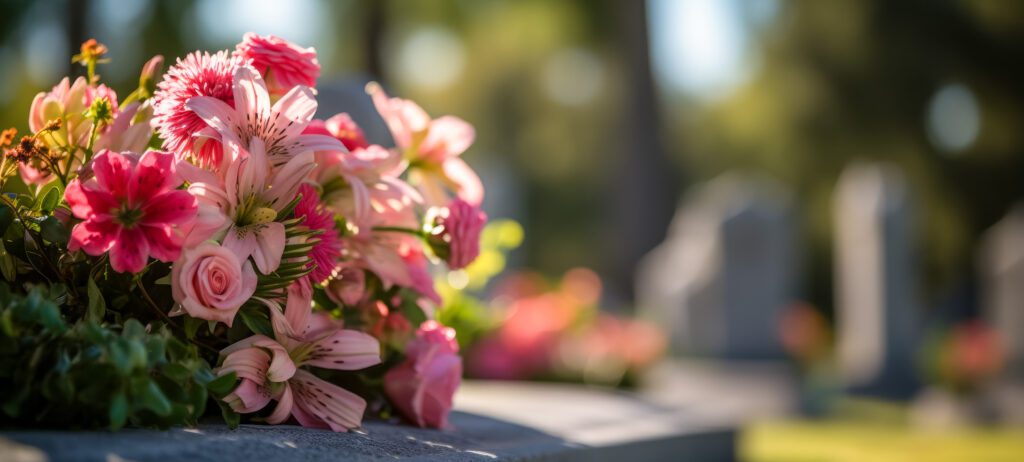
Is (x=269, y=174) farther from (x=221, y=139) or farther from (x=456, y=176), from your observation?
(x=456, y=176)

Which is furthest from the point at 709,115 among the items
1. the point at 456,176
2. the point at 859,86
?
the point at 456,176

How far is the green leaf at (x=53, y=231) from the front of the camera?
1462 millimetres

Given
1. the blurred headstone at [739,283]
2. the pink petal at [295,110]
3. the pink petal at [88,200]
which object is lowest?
the pink petal at [88,200]

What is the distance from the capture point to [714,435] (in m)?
3.26

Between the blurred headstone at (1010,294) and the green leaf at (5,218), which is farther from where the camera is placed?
the blurred headstone at (1010,294)

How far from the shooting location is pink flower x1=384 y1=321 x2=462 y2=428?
1.92 m

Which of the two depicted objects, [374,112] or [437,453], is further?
[374,112]

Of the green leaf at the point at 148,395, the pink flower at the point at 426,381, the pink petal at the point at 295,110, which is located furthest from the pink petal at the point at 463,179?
the green leaf at the point at 148,395

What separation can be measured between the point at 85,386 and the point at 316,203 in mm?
Result: 483

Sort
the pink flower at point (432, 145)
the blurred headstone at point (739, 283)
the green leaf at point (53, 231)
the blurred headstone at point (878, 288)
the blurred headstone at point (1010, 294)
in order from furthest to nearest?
the blurred headstone at point (878, 288)
the blurred headstone at point (1010, 294)
the blurred headstone at point (739, 283)
the pink flower at point (432, 145)
the green leaf at point (53, 231)

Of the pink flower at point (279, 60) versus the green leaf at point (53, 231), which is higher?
the pink flower at point (279, 60)

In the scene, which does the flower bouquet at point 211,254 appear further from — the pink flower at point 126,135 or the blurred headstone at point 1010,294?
the blurred headstone at point 1010,294

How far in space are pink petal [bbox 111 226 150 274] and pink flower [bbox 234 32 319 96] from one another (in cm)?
43

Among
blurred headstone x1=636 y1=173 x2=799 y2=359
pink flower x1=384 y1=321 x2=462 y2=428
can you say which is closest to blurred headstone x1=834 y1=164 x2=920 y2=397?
blurred headstone x1=636 y1=173 x2=799 y2=359
